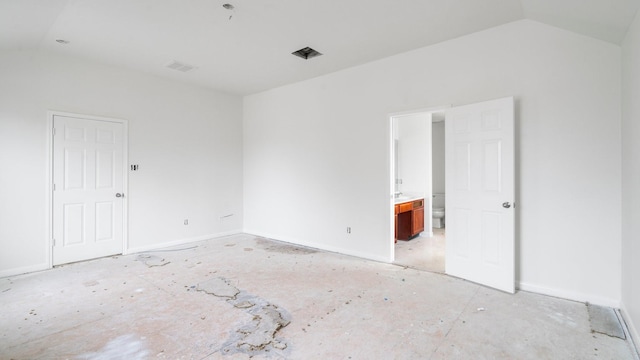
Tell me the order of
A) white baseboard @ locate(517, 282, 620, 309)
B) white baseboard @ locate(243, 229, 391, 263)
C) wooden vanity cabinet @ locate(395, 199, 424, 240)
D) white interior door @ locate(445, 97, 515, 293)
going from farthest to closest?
wooden vanity cabinet @ locate(395, 199, 424, 240)
white baseboard @ locate(243, 229, 391, 263)
white interior door @ locate(445, 97, 515, 293)
white baseboard @ locate(517, 282, 620, 309)

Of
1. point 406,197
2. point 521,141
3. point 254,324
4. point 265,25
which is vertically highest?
point 265,25

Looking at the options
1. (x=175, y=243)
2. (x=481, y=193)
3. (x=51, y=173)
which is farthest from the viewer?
(x=175, y=243)

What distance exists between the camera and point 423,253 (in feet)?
15.3

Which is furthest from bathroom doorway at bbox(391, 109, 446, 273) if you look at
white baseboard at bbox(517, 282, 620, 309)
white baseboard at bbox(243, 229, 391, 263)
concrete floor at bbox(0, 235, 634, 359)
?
white baseboard at bbox(517, 282, 620, 309)

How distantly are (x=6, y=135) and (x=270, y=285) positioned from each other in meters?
3.81

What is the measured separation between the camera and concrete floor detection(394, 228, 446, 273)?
4082 millimetres

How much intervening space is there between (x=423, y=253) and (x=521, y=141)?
2.21 m

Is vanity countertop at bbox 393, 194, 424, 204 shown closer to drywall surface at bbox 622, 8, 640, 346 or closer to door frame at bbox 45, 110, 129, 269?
drywall surface at bbox 622, 8, 640, 346

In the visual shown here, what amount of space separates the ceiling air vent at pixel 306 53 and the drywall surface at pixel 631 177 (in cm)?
308

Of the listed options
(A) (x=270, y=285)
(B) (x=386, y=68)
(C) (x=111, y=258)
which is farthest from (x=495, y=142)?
(C) (x=111, y=258)

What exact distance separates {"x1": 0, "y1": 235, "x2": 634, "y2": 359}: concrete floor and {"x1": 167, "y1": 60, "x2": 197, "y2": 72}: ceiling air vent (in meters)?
2.97

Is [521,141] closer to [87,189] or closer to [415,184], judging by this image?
[415,184]

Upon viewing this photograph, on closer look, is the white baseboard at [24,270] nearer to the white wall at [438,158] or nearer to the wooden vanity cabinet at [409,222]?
the wooden vanity cabinet at [409,222]

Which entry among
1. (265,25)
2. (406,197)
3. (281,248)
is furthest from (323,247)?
(265,25)
